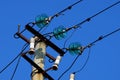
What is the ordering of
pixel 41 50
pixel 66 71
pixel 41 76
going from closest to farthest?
pixel 41 76 → pixel 41 50 → pixel 66 71

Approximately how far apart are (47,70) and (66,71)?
1281 millimetres

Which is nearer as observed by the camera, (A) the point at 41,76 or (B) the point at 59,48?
(A) the point at 41,76

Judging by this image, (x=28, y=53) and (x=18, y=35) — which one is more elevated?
(x=18, y=35)

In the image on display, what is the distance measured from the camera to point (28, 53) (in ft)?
31.4

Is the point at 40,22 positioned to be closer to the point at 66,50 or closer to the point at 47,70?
the point at 66,50

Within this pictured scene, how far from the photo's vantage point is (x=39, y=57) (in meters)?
9.72

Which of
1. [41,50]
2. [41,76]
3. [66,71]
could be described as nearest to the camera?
[41,76]

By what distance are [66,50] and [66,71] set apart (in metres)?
0.63

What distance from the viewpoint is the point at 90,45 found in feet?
34.1

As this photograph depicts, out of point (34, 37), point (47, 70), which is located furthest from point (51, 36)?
point (47, 70)

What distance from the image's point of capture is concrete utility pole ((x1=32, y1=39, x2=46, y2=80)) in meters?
9.26

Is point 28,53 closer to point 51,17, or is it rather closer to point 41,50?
point 41,50

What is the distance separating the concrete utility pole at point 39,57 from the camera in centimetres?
926

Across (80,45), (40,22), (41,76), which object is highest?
(40,22)
